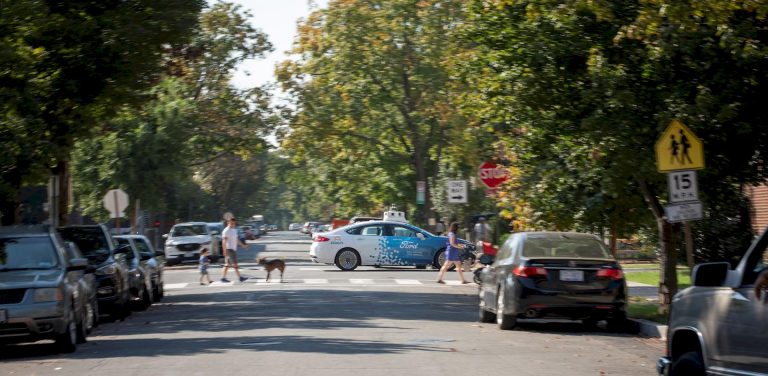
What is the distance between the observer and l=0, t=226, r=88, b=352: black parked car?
15273mm

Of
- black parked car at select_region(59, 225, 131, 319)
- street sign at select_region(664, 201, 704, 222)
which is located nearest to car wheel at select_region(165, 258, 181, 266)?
black parked car at select_region(59, 225, 131, 319)

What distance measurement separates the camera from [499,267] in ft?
62.1

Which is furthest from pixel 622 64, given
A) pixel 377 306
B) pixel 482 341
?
pixel 377 306

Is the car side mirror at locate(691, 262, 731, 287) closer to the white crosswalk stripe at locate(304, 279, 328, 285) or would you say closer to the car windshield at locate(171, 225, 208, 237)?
the white crosswalk stripe at locate(304, 279, 328, 285)

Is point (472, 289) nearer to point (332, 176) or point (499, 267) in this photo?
point (499, 267)

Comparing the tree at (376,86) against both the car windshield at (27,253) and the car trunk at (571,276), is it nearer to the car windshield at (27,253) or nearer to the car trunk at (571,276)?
the car trunk at (571,276)

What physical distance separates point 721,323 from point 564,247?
10.5 m

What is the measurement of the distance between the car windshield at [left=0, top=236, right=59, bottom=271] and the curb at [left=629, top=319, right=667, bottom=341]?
28.0 ft

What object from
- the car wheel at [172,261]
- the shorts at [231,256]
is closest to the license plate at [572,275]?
the shorts at [231,256]

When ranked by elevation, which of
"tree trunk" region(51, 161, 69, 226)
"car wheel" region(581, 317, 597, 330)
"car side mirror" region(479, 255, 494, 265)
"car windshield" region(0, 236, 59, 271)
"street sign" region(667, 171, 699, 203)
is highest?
"tree trunk" region(51, 161, 69, 226)

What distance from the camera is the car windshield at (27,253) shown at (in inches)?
654

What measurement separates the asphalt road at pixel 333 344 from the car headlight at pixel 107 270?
93 centimetres

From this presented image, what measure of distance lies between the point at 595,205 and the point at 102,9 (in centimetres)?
1089

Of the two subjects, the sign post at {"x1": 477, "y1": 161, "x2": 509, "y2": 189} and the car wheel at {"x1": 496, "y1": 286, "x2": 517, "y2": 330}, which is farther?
the sign post at {"x1": 477, "y1": 161, "x2": 509, "y2": 189}
